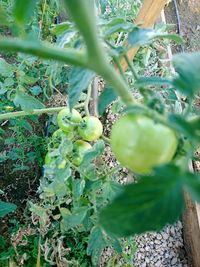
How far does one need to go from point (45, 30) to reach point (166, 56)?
0.64 meters

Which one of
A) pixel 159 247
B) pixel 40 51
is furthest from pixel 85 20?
pixel 159 247

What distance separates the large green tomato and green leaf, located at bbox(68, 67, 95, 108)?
0.16 m

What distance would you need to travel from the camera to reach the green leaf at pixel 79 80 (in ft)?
1.79

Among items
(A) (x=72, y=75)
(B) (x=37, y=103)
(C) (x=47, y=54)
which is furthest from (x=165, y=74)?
(C) (x=47, y=54)

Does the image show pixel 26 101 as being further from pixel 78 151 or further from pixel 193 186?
pixel 193 186

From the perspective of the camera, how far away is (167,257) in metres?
1.81

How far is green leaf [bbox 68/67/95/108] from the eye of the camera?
1.79ft

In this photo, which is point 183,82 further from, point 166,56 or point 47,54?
point 166,56

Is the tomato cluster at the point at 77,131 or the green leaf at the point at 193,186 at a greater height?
the green leaf at the point at 193,186

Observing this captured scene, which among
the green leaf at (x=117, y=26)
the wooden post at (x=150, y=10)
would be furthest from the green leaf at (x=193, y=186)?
the wooden post at (x=150, y=10)

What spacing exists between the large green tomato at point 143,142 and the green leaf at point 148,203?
0.04 m

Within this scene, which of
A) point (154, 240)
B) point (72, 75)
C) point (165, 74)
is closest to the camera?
point (72, 75)

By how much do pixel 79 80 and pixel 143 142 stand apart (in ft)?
0.67

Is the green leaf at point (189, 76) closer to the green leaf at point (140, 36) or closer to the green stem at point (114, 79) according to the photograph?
the green stem at point (114, 79)
